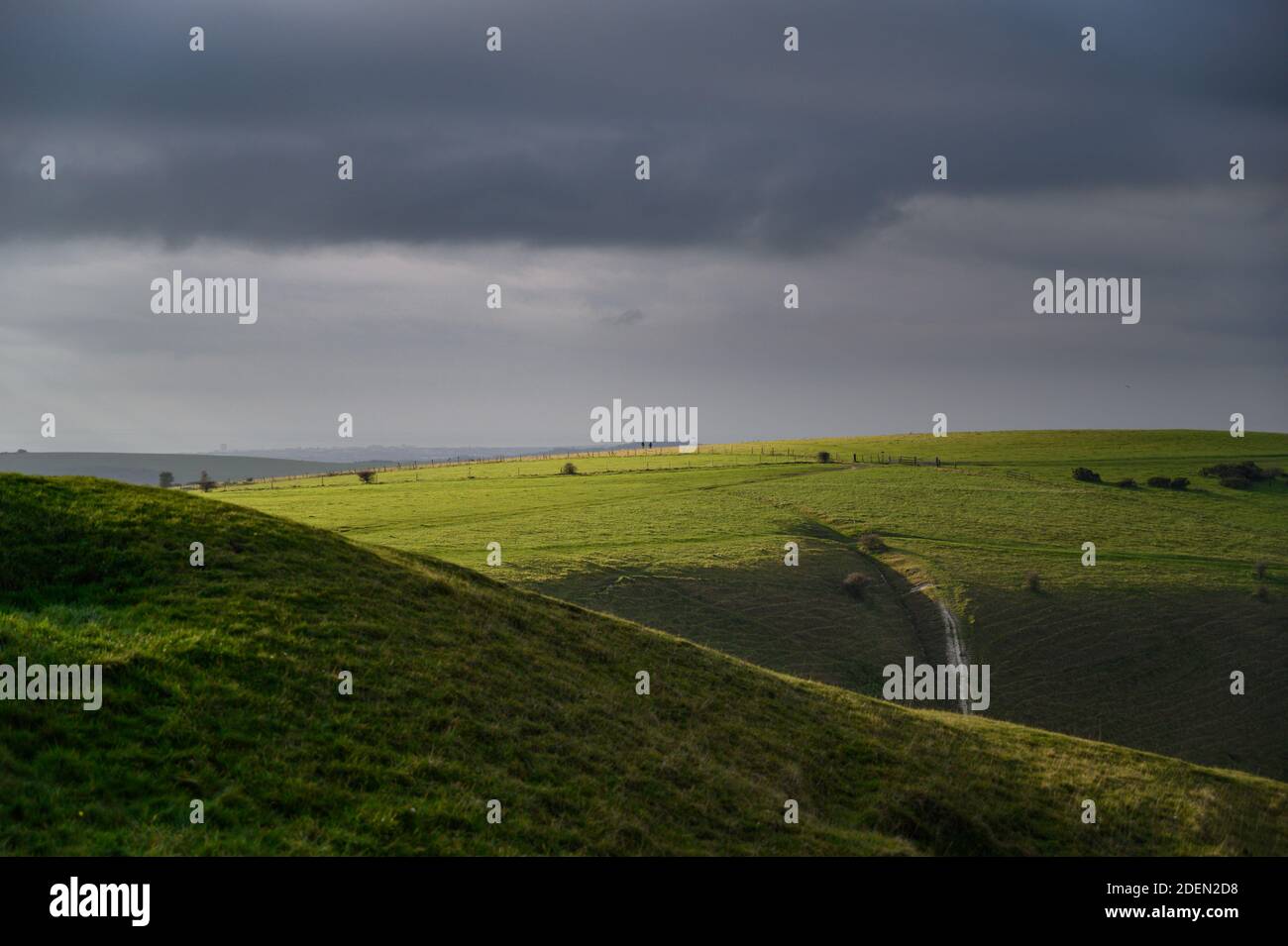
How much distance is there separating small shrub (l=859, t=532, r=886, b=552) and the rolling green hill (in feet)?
145

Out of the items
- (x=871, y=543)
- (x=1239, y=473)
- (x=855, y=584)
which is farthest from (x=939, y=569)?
(x=1239, y=473)

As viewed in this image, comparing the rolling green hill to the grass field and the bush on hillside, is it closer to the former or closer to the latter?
the grass field

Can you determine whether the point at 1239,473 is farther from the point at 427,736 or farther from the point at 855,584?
the point at 427,736

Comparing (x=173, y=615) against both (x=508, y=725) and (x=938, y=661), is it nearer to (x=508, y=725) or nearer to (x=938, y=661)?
(x=508, y=725)

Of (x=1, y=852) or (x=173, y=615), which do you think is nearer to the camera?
(x=1, y=852)

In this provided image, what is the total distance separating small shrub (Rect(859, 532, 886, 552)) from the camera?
78831 mm

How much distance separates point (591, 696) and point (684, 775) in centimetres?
432

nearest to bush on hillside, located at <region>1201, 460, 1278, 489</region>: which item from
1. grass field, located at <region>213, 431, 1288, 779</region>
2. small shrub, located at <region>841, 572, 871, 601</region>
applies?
grass field, located at <region>213, 431, 1288, 779</region>

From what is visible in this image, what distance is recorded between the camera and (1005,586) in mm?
69438

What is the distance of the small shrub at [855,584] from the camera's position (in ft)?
217

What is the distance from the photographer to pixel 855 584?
67000 millimetres

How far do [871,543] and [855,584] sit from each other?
1421cm

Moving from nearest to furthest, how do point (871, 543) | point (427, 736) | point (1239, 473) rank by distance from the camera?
1. point (427, 736)
2. point (871, 543)
3. point (1239, 473)

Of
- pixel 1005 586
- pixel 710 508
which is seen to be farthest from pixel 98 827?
pixel 710 508
